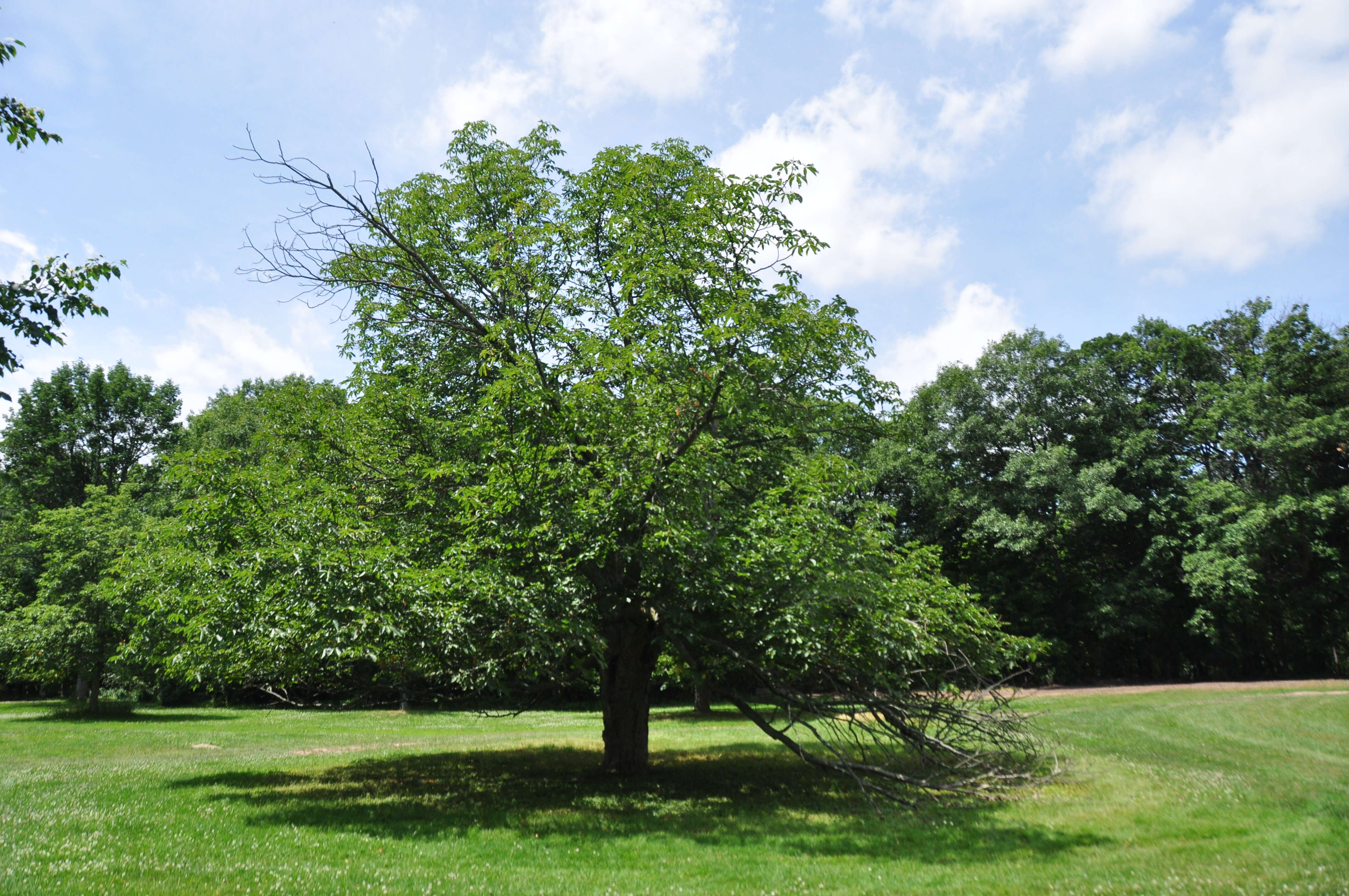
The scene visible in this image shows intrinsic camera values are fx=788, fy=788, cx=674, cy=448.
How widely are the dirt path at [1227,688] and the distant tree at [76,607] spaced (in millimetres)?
33834

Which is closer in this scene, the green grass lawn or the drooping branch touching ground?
the green grass lawn

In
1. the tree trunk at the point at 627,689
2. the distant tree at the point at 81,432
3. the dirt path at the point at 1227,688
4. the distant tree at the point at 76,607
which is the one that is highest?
the distant tree at the point at 81,432

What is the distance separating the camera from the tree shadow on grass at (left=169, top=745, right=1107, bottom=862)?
32.2 feet

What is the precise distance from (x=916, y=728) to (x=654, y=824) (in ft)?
14.1

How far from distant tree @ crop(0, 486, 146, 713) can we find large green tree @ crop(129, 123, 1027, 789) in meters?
17.5

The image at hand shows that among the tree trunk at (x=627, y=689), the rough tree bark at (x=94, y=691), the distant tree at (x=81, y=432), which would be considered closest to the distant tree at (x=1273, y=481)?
the tree trunk at (x=627, y=689)

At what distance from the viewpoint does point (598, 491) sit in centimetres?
1078

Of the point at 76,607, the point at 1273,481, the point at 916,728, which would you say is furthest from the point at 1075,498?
the point at 76,607

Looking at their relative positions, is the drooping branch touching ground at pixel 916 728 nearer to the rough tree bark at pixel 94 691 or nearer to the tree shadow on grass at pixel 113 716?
the tree shadow on grass at pixel 113 716

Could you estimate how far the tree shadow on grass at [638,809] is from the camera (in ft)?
32.2

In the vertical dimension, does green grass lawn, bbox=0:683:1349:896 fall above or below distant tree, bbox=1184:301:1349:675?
below

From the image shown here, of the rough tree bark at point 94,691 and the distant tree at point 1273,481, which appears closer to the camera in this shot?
the rough tree bark at point 94,691

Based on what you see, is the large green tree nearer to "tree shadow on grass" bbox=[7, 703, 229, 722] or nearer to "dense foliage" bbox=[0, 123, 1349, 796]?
"dense foliage" bbox=[0, 123, 1349, 796]

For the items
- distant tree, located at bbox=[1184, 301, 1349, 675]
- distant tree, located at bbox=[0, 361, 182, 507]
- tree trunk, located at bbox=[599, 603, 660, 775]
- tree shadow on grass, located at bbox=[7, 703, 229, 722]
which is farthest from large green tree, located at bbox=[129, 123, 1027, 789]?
distant tree, located at bbox=[0, 361, 182, 507]
